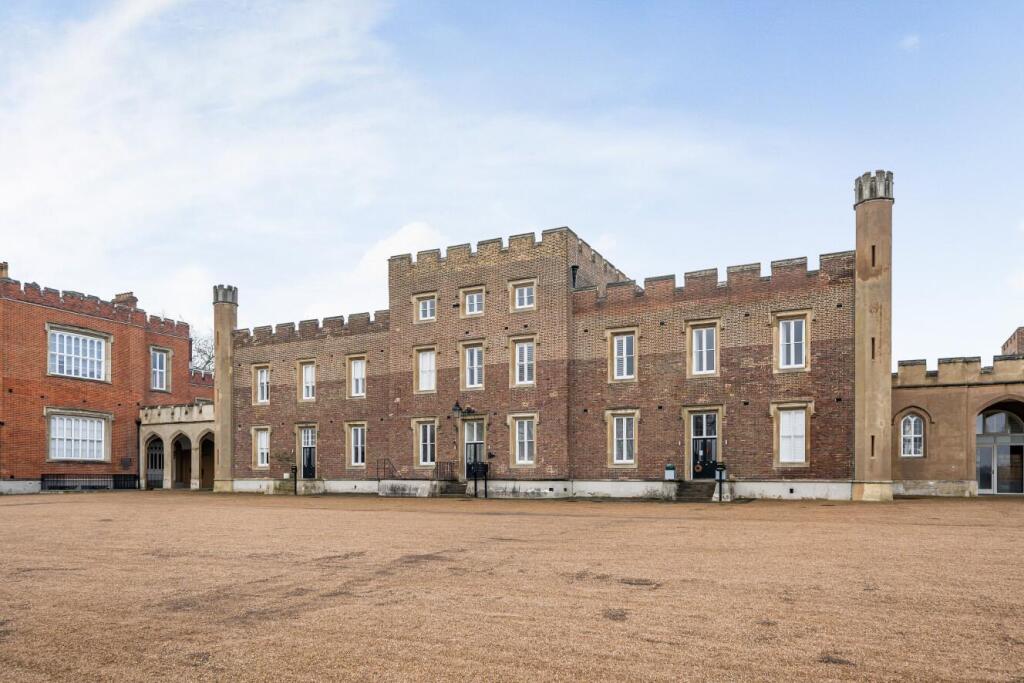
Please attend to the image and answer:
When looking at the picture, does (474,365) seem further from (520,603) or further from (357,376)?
(520,603)

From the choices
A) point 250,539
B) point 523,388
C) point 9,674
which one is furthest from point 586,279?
point 9,674

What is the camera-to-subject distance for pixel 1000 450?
96.2 feet

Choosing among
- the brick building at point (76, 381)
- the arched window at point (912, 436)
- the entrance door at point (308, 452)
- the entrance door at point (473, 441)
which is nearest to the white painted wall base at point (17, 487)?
the brick building at point (76, 381)

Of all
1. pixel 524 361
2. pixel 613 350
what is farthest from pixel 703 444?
pixel 524 361

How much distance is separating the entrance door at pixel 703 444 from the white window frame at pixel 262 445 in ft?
69.6

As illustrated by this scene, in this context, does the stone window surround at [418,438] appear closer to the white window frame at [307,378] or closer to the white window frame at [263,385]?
the white window frame at [307,378]

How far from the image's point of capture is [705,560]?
10.9m

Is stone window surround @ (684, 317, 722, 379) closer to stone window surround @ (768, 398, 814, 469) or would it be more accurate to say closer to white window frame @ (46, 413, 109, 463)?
stone window surround @ (768, 398, 814, 469)

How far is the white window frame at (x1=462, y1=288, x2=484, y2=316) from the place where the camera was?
31547mm

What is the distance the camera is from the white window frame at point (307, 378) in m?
36.8

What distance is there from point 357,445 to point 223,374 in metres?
9.18

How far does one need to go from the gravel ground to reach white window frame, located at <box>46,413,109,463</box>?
25.9 metres

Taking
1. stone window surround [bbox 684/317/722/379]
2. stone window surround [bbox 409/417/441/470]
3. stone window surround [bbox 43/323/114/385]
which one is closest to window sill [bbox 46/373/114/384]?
stone window surround [bbox 43/323/114/385]

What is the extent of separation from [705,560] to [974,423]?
21.1 m
